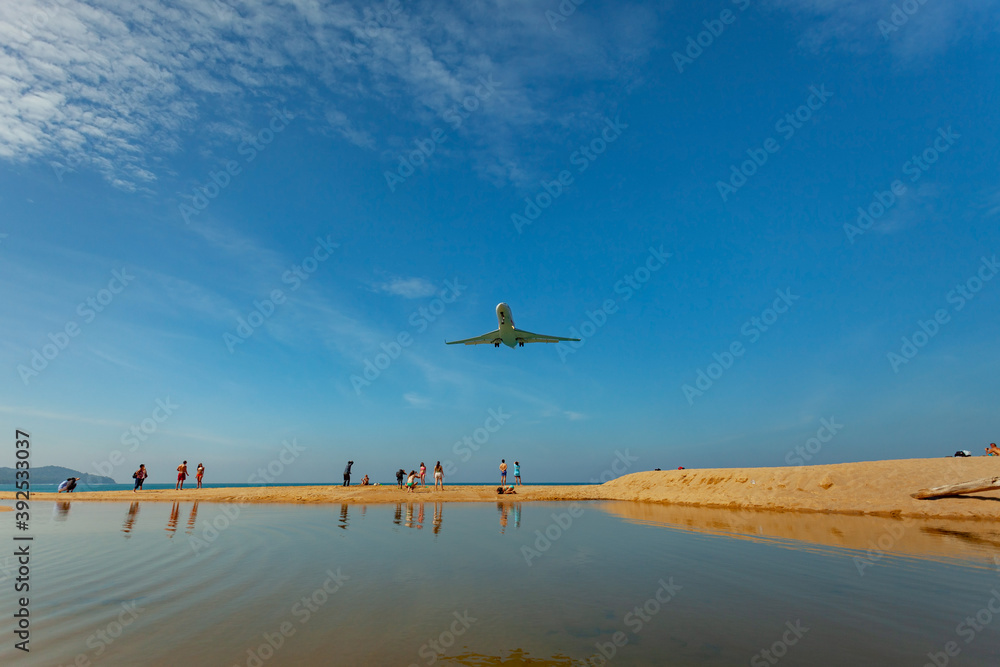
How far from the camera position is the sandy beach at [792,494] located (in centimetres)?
2131

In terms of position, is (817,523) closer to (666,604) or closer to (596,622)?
(666,604)

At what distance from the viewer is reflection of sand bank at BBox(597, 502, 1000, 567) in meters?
13.0

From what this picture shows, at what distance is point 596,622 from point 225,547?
10770 mm

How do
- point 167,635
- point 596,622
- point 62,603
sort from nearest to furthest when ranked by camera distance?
point 167,635 < point 596,622 < point 62,603

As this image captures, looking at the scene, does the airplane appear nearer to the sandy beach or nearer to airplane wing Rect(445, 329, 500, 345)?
airplane wing Rect(445, 329, 500, 345)

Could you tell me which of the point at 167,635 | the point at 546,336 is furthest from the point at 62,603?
the point at 546,336

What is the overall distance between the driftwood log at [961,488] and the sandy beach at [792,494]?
1.06 feet

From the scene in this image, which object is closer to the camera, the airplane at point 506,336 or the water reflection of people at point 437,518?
the water reflection of people at point 437,518

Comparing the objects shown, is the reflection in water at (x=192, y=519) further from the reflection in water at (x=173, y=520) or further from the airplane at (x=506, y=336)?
the airplane at (x=506, y=336)

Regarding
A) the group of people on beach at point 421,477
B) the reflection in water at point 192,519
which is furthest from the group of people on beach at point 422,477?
the reflection in water at point 192,519

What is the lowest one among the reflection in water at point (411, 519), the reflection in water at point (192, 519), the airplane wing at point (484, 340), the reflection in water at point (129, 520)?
the reflection in water at point (129, 520)

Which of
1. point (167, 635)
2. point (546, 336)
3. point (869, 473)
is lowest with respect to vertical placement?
point (167, 635)

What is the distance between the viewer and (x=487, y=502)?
2948cm

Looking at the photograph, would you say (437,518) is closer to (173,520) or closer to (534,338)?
(173,520)
